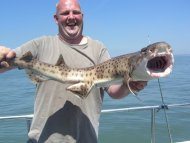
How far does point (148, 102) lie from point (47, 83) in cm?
1456

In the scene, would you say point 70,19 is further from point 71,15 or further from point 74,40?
point 74,40

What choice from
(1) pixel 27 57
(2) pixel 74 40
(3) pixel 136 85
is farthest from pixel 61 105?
(3) pixel 136 85

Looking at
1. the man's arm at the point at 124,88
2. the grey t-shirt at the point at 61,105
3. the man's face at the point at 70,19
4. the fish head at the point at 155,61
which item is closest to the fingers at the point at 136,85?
the man's arm at the point at 124,88

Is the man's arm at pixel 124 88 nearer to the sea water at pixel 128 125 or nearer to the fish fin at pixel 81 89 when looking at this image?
the fish fin at pixel 81 89

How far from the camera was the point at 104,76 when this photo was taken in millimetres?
3490

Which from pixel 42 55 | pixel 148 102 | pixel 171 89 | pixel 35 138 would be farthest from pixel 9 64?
pixel 171 89

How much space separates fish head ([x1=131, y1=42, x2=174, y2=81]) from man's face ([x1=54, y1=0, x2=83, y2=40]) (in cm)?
109

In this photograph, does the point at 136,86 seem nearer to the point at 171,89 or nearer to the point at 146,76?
the point at 146,76

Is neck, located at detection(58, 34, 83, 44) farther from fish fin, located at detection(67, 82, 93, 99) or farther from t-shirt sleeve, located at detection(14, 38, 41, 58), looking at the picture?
fish fin, located at detection(67, 82, 93, 99)

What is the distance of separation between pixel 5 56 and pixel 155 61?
154cm

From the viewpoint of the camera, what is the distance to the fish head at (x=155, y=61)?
2641mm

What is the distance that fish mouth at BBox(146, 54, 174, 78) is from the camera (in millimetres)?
2672

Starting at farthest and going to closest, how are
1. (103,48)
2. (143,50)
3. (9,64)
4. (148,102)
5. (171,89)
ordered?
(171,89) → (148,102) → (103,48) → (9,64) → (143,50)

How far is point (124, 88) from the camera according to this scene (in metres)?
3.47
